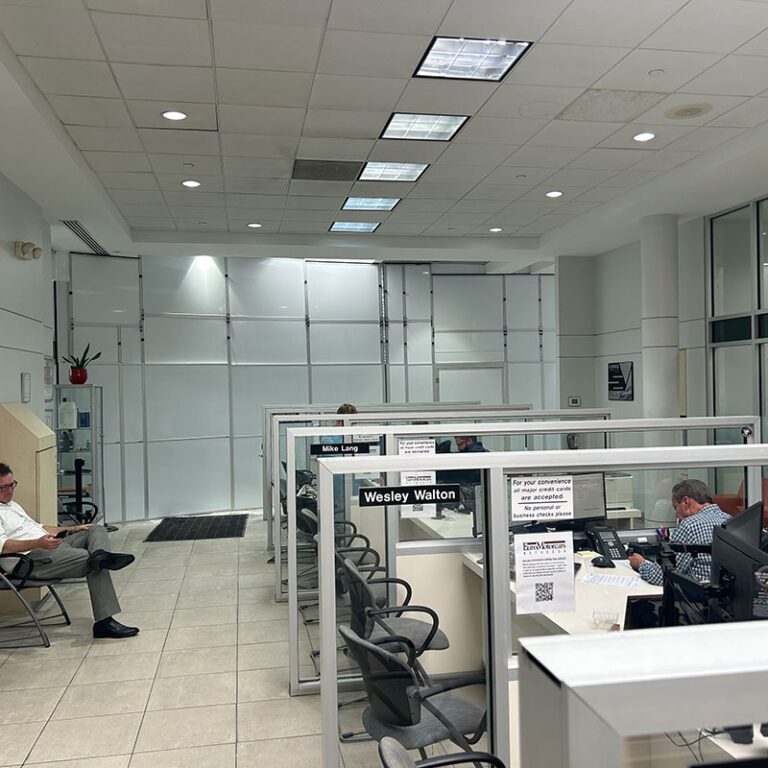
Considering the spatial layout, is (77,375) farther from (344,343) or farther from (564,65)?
(564,65)

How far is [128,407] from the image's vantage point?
9477mm

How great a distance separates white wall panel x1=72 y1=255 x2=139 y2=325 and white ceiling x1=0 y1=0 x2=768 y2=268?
1530 millimetres

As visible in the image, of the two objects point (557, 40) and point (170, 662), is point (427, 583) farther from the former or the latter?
point (557, 40)

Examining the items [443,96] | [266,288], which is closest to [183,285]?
[266,288]

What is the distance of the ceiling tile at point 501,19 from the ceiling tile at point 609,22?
82 mm

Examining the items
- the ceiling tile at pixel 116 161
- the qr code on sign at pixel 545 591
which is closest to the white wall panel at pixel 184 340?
the ceiling tile at pixel 116 161

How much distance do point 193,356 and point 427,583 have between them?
24.0 ft

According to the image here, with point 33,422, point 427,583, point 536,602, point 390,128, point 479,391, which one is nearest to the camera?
point 536,602

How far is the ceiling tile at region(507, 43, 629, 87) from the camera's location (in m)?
3.94

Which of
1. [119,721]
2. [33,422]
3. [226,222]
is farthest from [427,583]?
[226,222]

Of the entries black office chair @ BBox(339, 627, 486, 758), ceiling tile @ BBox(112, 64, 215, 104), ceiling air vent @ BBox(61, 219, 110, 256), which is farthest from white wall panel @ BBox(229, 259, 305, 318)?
black office chair @ BBox(339, 627, 486, 758)

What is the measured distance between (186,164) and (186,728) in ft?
14.0

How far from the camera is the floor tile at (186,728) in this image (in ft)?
10.7

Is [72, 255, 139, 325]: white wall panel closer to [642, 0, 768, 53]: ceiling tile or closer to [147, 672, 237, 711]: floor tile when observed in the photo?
[147, 672, 237, 711]: floor tile
